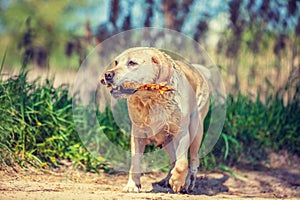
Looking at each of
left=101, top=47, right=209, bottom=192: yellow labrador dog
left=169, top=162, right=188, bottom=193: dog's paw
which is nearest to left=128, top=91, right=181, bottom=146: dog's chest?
left=101, top=47, right=209, bottom=192: yellow labrador dog

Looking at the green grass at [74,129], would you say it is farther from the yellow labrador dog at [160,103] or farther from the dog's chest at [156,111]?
the dog's chest at [156,111]

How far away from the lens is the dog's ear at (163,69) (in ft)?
15.1

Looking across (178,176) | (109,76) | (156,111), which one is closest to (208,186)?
(178,176)

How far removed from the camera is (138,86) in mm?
4574

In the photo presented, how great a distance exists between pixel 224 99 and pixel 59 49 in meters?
15.1

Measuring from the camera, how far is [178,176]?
15.9 feet

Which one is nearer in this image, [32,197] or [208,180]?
[32,197]

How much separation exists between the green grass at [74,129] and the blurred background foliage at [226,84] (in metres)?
0.01

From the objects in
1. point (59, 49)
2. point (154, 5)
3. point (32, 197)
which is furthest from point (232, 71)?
point (59, 49)

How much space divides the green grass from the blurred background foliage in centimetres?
1

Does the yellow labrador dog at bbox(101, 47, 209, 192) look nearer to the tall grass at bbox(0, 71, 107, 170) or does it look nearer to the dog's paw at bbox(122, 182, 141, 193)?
the dog's paw at bbox(122, 182, 141, 193)

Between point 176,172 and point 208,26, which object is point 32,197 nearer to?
point 176,172

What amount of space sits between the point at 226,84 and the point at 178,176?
11.7ft

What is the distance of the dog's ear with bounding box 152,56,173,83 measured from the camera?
4.62 metres
